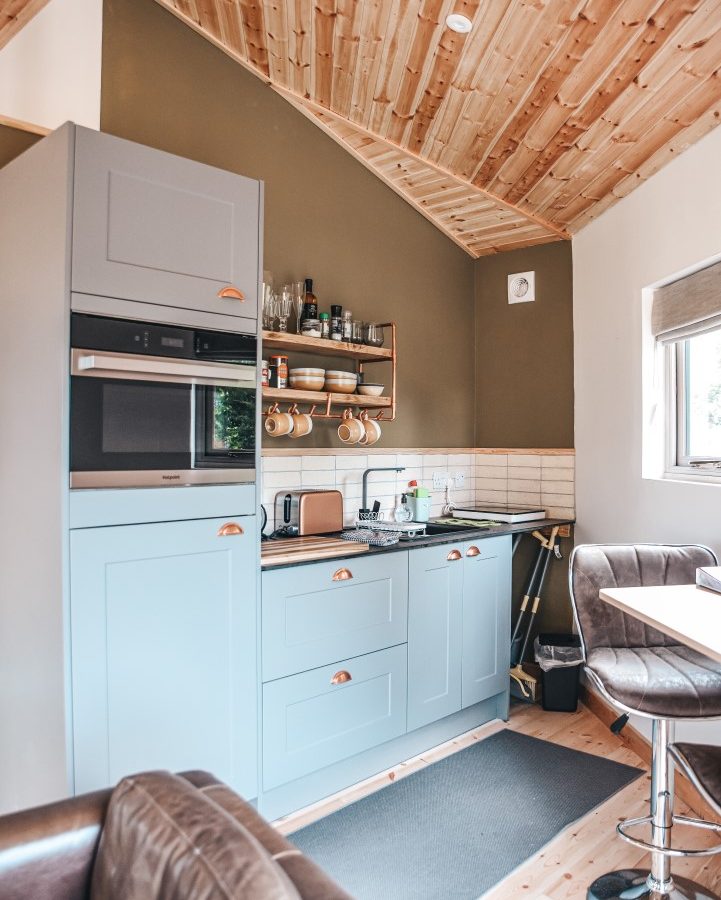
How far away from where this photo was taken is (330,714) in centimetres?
268

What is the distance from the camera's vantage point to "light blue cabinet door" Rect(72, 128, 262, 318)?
2.03 meters

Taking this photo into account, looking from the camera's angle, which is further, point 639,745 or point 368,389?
point 368,389

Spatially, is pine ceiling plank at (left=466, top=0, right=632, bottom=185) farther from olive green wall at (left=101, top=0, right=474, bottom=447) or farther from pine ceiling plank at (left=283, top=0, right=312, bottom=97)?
pine ceiling plank at (left=283, top=0, right=312, bottom=97)

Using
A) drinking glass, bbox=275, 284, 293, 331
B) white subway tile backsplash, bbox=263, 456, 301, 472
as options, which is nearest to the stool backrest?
white subway tile backsplash, bbox=263, 456, 301, 472

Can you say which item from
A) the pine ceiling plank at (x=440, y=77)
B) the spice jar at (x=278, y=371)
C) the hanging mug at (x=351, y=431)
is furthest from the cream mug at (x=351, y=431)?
the pine ceiling plank at (x=440, y=77)

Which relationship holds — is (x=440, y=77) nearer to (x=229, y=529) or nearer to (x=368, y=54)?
(x=368, y=54)

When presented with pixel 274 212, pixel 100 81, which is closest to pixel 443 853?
pixel 274 212

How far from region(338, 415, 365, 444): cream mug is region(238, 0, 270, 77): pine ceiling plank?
5.36ft

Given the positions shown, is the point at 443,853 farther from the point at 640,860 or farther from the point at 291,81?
the point at 291,81

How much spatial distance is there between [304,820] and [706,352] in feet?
8.45

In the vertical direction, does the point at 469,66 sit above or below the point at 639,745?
above

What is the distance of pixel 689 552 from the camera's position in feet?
8.40

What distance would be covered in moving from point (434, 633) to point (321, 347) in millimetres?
1378

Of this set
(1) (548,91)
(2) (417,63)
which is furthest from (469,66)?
(1) (548,91)
